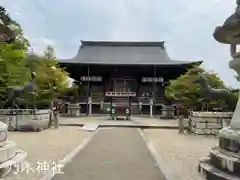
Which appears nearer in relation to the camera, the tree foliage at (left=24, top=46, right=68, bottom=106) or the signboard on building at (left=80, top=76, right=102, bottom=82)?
the tree foliage at (left=24, top=46, right=68, bottom=106)

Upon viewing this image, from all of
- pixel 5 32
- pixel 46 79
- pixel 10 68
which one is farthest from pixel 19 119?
pixel 5 32

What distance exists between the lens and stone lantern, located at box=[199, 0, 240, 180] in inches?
181

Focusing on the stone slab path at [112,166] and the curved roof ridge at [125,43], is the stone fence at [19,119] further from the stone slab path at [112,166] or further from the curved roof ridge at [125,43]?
the curved roof ridge at [125,43]

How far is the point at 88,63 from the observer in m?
33.1

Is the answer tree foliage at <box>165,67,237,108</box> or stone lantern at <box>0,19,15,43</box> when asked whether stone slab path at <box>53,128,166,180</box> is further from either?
tree foliage at <box>165,67,237,108</box>

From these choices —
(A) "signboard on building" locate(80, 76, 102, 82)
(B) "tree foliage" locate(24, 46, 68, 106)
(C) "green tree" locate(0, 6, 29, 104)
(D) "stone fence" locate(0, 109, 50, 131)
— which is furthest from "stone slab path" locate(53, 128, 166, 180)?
(A) "signboard on building" locate(80, 76, 102, 82)

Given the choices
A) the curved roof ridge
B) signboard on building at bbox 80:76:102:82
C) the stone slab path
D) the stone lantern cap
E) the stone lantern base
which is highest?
the curved roof ridge

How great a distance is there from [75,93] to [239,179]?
28.2m

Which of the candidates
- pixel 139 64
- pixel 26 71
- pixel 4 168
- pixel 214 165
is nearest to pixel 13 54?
pixel 26 71

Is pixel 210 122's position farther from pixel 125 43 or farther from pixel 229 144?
pixel 125 43

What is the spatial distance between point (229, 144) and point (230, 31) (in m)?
2.27

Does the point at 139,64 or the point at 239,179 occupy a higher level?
the point at 139,64

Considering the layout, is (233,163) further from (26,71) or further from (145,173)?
(26,71)

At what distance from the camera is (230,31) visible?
5363 mm
